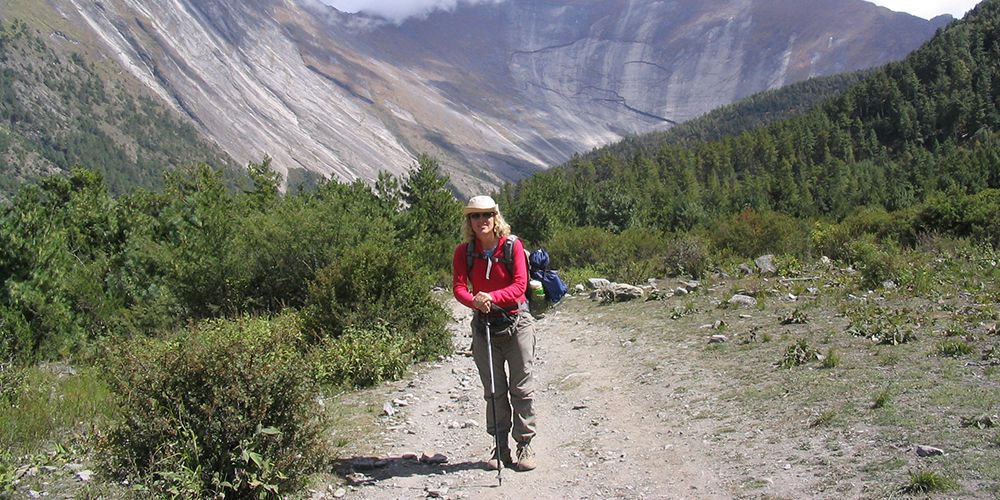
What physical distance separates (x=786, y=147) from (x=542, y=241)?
73.2 metres

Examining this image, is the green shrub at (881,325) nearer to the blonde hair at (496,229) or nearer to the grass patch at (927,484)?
the grass patch at (927,484)

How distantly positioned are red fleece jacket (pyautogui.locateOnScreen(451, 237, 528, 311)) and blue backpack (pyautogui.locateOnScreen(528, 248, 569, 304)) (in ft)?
0.72

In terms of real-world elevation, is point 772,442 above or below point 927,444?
below

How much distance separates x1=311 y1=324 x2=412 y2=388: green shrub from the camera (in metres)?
9.27

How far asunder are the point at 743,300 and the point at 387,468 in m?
9.48

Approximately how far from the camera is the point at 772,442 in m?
5.71

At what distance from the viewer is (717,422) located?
6.61 meters

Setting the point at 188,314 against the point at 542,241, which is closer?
the point at 188,314

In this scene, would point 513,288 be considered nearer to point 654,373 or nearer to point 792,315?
point 654,373

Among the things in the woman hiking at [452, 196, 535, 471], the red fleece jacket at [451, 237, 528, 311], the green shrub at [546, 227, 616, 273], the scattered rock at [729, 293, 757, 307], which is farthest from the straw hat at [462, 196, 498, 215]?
the green shrub at [546, 227, 616, 273]

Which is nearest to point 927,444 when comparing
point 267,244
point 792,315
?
point 792,315

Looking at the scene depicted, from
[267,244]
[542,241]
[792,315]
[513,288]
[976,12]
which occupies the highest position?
[976,12]

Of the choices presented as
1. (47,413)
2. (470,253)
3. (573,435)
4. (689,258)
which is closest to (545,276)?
(470,253)

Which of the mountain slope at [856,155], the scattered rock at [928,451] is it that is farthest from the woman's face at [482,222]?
the mountain slope at [856,155]
